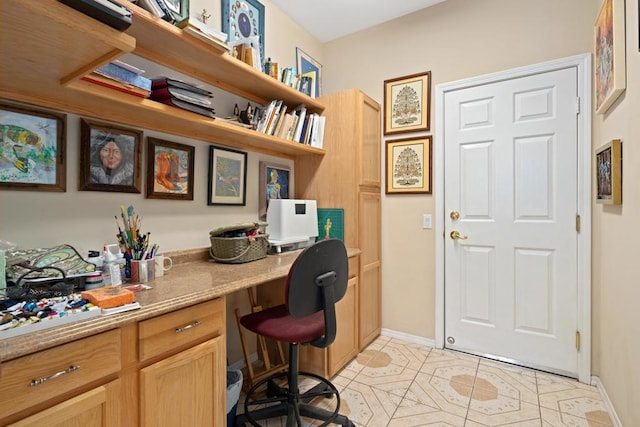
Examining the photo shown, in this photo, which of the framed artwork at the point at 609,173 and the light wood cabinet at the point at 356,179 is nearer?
the framed artwork at the point at 609,173

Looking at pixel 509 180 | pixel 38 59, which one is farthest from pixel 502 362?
pixel 38 59

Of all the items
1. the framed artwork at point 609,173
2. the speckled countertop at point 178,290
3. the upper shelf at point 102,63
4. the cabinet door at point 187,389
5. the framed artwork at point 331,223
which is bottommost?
the cabinet door at point 187,389

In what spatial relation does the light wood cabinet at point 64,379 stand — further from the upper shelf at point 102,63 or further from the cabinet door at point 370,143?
the cabinet door at point 370,143

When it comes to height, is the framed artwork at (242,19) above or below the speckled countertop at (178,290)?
above

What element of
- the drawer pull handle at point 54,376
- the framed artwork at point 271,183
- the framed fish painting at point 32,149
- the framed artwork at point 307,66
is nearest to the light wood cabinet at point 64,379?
the drawer pull handle at point 54,376

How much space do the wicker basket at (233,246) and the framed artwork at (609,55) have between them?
198cm

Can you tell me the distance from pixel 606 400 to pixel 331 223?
1961 mm

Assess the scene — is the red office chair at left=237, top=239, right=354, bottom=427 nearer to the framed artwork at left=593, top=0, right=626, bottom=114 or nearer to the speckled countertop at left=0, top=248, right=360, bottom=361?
the speckled countertop at left=0, top=248, right=360, bottom=361

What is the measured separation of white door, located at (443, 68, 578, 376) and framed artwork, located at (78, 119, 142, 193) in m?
2.12

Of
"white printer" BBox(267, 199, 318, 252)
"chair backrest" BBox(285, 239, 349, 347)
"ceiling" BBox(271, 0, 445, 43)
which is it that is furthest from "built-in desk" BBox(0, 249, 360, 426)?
"ceiling" BBox(271, 0, 445, 43)

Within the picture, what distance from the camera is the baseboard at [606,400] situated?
1.61m

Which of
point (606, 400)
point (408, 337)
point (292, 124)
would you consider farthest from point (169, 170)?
point (606, 400)

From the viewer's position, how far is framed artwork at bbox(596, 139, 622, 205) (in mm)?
1556

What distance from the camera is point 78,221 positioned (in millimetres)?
1354
